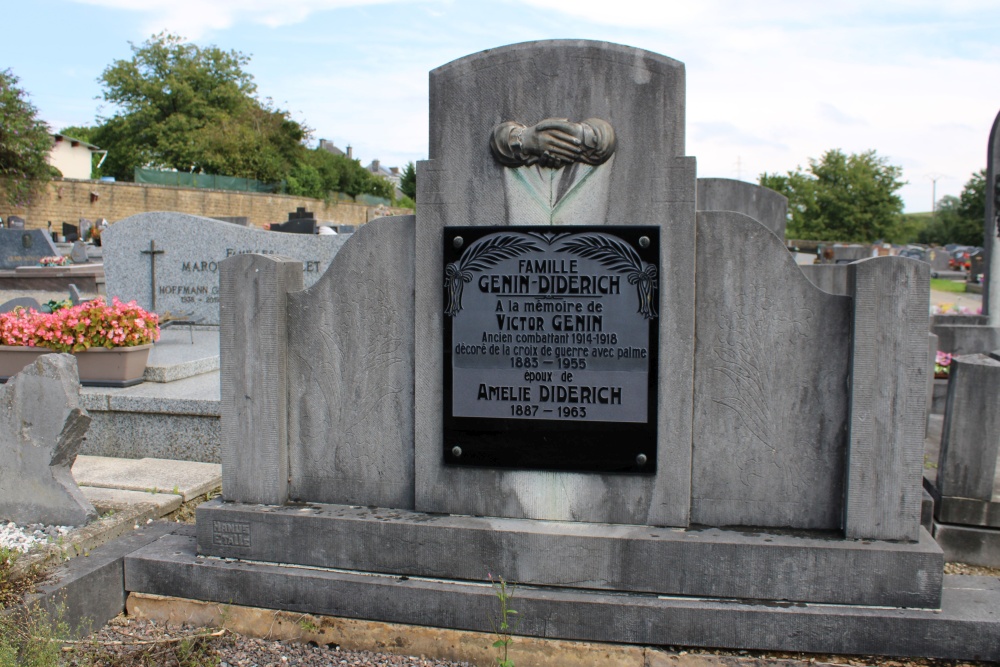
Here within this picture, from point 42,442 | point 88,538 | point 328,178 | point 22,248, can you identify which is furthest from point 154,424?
point 328,178

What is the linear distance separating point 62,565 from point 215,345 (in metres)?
4.88

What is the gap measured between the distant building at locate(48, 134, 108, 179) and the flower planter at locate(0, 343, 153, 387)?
51.0m

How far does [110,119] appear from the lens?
51.7 meters

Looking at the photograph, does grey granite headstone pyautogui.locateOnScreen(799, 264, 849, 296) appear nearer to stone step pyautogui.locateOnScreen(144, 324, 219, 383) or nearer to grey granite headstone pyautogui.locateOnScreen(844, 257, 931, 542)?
grey granite headstone pyautogui.locateOnScreen(844, 257, 931, 542)

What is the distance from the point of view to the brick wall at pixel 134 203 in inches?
1368

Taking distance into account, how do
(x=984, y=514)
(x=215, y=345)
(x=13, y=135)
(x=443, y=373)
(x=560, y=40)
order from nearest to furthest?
(x=560, y=40) → (x=443, y=373) → (x=984, y=514) → (x=215, y=345) → (x=13, y=135)

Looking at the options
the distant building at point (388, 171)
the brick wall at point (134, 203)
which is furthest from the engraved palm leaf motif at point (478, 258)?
the distant building at point (388, 171)

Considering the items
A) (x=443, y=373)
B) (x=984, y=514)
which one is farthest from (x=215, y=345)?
(x=984, y=514)

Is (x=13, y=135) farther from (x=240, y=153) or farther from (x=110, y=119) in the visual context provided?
(x=110, y=119)

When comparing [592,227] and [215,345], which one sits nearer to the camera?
[592,227]

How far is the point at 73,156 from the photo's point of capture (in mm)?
52625

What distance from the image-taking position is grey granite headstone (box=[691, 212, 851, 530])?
3271 millimetres

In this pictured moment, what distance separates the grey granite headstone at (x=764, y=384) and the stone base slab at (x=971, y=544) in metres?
1.54

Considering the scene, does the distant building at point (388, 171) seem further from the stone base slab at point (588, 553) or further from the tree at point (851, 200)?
the stone base slab at point (588, 553)
